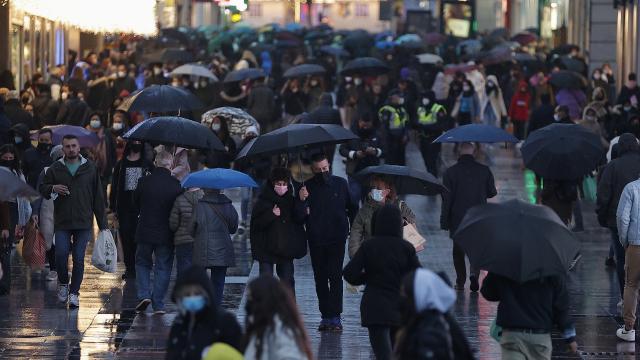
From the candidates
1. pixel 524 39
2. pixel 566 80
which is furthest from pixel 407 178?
pixel 524 39

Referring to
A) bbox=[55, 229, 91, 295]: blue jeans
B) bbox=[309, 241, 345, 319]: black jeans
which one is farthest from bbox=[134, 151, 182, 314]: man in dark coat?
bbox=[309, 241, 345, 319]: black jeans

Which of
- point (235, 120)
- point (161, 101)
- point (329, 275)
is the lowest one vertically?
point (329, 275)

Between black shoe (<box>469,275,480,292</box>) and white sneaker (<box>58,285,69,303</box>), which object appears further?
black shoe (<box>469,275,480,292</box>)

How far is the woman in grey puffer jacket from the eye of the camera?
14047 millimetres

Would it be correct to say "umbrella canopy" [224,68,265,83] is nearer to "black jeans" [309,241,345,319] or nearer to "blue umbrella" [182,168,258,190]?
"blue umbrella" [182,168,258,190]

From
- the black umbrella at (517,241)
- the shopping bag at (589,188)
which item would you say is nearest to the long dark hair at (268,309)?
the black umbrella at (517,241)

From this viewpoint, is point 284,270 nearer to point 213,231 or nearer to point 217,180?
point 213,231

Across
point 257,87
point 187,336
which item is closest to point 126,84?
point 257,87

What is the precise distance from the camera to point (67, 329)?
553 inches

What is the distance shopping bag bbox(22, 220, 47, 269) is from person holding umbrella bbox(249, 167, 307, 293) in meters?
2.99

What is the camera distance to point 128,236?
1700 cm

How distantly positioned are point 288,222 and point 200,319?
580cm

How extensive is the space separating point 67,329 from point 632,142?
5156 millimetres

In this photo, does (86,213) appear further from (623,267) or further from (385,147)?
(385,147)
